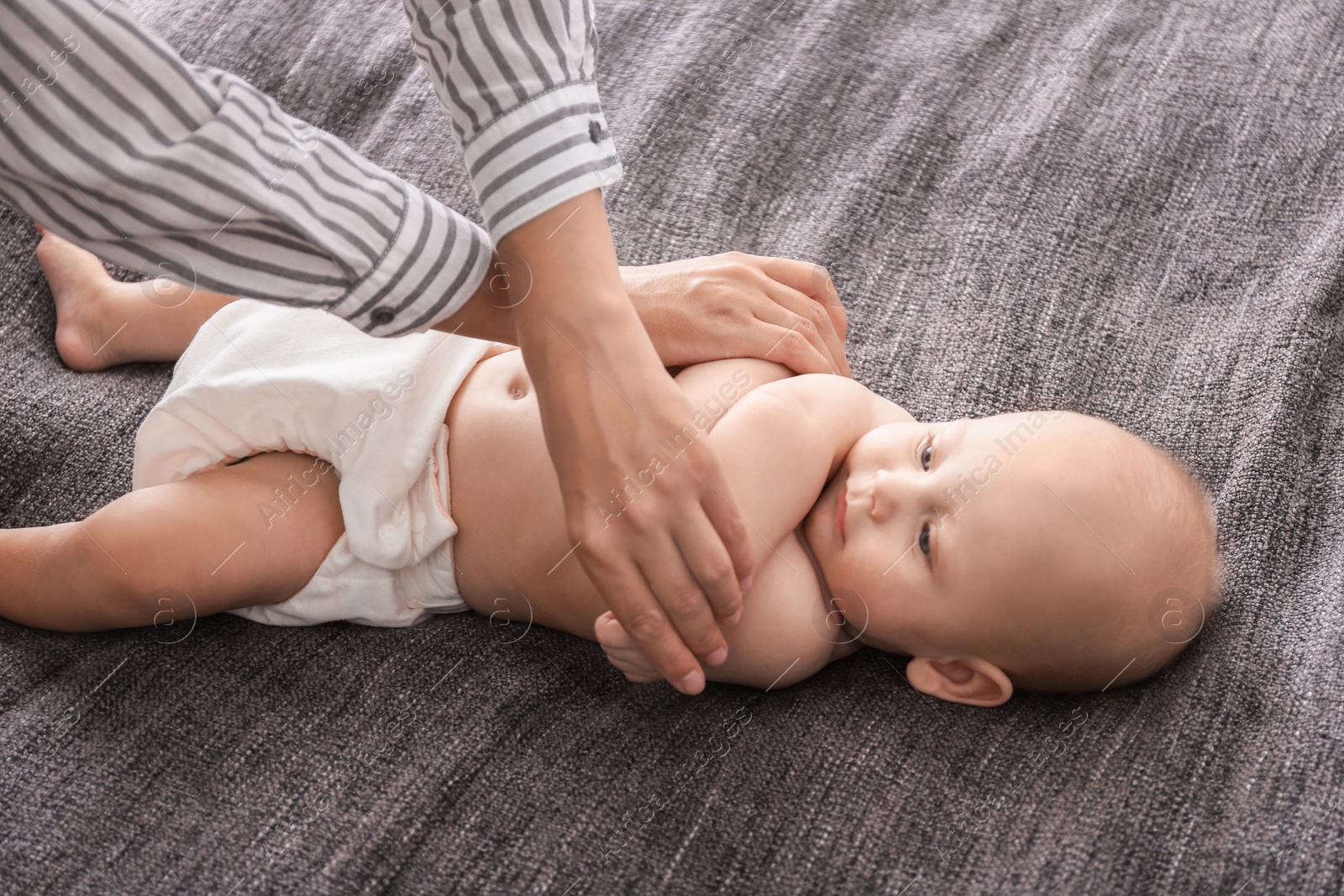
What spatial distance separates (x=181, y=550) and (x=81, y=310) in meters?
0.48

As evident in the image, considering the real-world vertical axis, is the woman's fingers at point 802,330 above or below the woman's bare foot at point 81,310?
below

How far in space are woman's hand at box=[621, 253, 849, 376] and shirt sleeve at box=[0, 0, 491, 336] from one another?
0.24 meters

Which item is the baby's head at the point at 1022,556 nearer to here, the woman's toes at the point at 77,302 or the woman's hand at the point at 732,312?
the woman's hand at the point at 732,312

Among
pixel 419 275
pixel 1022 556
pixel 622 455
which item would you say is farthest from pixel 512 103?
pixel 1022 556

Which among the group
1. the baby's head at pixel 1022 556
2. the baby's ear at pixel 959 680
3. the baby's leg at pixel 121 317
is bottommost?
the baby's ear at pixel 959 680

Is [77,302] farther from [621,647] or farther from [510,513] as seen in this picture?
[621,647]

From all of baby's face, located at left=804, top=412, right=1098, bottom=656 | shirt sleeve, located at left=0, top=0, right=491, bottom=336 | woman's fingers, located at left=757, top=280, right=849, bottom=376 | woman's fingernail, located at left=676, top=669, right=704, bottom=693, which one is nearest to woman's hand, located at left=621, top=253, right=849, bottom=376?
woman's fingers, located at left=757, top=280, right=849, bottom=376

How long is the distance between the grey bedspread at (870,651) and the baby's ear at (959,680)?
1 cm

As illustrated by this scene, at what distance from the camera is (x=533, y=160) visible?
81cm

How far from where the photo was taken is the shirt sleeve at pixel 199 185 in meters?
0.68

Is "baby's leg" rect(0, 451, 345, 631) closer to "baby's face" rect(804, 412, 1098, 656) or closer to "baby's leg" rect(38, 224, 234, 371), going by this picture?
"baby's leg" rect(38, 224, 234, 371)

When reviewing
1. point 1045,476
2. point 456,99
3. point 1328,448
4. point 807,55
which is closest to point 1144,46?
point 807,55

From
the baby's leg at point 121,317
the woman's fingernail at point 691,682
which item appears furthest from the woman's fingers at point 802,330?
the baby's leg at point 121,317

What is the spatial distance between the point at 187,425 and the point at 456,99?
0.45 meters
